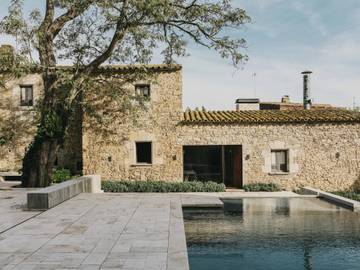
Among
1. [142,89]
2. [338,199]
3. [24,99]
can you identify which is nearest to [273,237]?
[338,199]

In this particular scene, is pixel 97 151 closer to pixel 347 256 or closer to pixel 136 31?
pixel 136 31

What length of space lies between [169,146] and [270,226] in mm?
10874

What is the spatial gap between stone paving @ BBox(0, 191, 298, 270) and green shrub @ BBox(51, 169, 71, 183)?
7.57 m

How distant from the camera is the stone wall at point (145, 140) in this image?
2189cm

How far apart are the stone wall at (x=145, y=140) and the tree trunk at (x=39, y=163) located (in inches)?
112

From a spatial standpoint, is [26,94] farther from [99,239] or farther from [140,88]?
[99,239]

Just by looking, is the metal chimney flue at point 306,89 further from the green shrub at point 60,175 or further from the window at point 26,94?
the window at point 26,94

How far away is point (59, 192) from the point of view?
14.3 m

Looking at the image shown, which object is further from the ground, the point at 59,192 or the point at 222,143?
the point at 222,143

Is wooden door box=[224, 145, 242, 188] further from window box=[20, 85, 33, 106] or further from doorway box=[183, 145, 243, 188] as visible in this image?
window box=[20, 85, 33, 106]

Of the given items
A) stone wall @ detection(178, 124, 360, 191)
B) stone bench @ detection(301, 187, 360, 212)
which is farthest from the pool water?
stone wall @ detection(178, 124, 360, 191)

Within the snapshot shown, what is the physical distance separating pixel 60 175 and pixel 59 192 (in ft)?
24.4

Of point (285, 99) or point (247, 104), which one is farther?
point (285, 99)

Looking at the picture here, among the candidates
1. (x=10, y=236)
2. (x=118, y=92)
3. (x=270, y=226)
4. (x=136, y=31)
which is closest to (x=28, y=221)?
(x=10, y=236)
